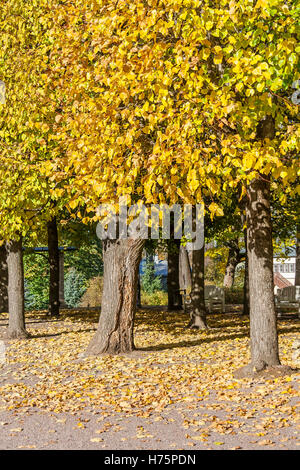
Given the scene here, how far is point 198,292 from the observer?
17922 millimetres

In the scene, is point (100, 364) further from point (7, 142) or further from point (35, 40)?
point (35, 40)

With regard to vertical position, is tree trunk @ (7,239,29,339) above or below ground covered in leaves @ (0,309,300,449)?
above

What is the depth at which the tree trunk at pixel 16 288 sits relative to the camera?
55.1ft

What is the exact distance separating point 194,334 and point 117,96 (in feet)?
28.9

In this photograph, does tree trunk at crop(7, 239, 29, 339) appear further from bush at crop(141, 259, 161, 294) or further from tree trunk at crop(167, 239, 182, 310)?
bush at crop(141, 259, 161, 294)

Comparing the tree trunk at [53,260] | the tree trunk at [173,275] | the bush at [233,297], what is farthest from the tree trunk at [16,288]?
the bush at [233,297]

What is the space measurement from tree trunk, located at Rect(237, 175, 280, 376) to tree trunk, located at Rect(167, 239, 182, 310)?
13.6 metres

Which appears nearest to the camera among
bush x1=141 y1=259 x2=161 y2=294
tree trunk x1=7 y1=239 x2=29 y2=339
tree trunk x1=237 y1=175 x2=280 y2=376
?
tree trunk x1=237 y1=175 x2=280 y2=376

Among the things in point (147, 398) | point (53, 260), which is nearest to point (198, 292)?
point (53, 260)

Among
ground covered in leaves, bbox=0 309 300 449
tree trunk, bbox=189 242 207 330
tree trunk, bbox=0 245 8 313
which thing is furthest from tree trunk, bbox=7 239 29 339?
tree trunk, bbox=0 245 8 313

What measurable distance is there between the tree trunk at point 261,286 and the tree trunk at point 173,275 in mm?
13567

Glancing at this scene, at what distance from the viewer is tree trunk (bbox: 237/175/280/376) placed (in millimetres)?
10266

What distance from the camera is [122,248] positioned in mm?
13297

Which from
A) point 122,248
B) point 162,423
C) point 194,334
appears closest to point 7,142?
point 122,248
